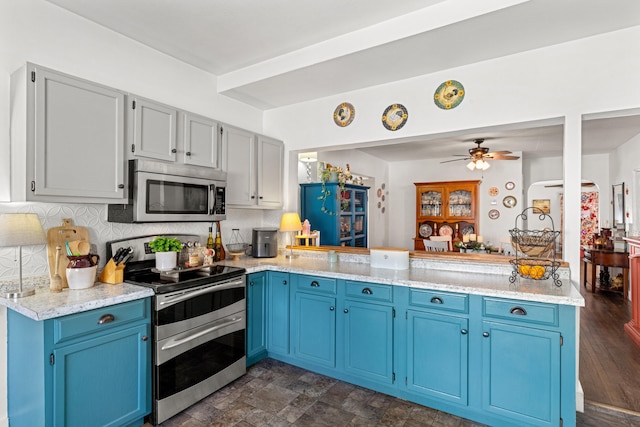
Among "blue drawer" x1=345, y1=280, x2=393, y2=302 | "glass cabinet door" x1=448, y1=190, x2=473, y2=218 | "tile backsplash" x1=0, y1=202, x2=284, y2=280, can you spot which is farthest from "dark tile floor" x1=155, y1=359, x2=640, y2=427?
"glass cabinet door" x1=448, y1=190, x2=473, y2=218

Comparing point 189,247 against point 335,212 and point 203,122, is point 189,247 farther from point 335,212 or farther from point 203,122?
point 335,212

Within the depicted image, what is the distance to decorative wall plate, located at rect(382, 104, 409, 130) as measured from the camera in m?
3.02

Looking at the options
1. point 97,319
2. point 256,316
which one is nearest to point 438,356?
point 256,316

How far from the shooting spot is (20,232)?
6.28 feet

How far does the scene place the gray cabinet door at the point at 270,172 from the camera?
347cm

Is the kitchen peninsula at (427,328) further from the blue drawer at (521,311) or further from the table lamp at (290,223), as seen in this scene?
the table lamp at (290,223)

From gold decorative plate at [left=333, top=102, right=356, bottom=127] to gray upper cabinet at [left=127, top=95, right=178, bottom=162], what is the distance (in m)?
1.47

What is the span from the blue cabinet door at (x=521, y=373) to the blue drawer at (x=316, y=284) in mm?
1107

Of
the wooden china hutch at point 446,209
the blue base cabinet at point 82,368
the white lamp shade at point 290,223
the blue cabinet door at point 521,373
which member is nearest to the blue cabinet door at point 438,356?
the blue cabinet door at point 521,373

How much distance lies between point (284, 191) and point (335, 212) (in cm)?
103

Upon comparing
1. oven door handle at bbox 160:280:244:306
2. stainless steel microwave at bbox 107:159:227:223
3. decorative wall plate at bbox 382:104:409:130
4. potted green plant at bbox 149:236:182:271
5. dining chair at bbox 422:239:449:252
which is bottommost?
oven door handle at bbox 160:280:244:306

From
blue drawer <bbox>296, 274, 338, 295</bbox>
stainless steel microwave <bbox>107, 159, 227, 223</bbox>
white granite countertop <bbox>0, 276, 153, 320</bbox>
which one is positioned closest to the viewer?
white granite countertop <bbox>0, 276, 153, 320</bbox>

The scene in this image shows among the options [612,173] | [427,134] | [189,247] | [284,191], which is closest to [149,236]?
[189,247]

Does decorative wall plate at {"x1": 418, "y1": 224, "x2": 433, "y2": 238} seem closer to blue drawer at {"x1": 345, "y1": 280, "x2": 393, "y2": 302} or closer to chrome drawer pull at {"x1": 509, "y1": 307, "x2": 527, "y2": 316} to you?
blue drawer at {"x1": 345, "y1": 280, "x2": 393, "y2": 302}
